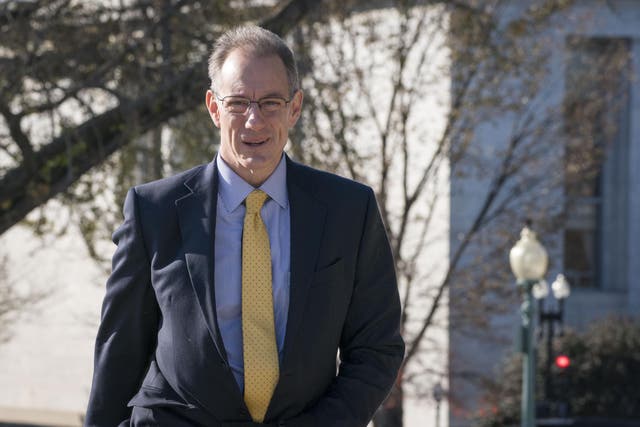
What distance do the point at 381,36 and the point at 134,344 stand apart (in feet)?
46.9

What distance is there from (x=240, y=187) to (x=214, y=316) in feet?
1.24

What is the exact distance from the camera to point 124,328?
342 centimetres

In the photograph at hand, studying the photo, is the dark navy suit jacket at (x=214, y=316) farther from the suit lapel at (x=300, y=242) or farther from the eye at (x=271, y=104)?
the eye at (x=271, y=104)

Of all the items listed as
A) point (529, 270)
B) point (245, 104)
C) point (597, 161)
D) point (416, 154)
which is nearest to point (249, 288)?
point (245, 104)

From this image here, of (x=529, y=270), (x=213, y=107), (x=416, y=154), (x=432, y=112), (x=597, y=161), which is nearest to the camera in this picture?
(x=213, y=107)

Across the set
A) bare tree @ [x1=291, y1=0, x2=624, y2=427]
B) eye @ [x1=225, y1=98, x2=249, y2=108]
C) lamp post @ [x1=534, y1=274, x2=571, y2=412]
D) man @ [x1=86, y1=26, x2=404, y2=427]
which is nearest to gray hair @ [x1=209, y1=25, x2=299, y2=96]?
man @ [x1=86, y1=26, x2=404, y2=427]

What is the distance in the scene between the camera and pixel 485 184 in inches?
952

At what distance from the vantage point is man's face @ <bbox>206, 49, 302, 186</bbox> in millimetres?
3330

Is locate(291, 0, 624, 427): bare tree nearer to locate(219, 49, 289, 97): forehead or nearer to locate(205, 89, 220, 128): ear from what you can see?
locate(205, 89, 220, 128): ear

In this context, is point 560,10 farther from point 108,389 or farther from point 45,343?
point 45,343

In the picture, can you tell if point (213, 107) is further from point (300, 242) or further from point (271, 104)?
point (300, 242)

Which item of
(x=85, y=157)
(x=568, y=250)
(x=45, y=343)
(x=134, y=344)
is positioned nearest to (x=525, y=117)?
(x=568, y=250)

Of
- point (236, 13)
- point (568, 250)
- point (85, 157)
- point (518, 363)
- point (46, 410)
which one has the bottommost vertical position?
point (46, 410)

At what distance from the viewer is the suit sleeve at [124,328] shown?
3395 millimetres
